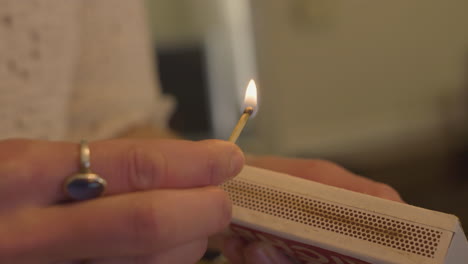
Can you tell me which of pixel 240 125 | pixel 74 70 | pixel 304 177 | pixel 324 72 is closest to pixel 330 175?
pixel 304 177

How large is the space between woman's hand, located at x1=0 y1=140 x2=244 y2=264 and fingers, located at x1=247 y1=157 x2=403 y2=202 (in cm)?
15

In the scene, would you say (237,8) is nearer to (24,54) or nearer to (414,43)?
(414,43)

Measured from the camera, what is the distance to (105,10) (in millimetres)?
640

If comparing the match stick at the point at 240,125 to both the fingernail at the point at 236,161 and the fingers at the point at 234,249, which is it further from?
the fingers at the point at 234,249

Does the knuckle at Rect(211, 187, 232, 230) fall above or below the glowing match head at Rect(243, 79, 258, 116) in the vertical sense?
below

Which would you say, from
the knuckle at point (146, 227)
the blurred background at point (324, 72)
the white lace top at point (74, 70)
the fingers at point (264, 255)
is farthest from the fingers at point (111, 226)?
the blurred background at point (324, 72)

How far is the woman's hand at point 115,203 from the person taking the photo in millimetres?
205

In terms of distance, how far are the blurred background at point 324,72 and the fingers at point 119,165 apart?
2.02 meters

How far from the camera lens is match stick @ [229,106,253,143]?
262 mm

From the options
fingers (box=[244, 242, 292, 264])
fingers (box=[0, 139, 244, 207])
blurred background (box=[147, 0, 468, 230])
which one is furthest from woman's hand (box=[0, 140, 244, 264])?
blurred background (box=[147, 0, 468, 230])

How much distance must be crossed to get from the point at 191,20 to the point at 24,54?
185cm

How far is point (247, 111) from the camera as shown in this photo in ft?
0.95

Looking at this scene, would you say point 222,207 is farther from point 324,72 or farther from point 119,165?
point 324,72

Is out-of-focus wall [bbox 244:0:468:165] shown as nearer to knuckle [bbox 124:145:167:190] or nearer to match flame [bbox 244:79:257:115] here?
match flame [bbox 244:79:257:115]
